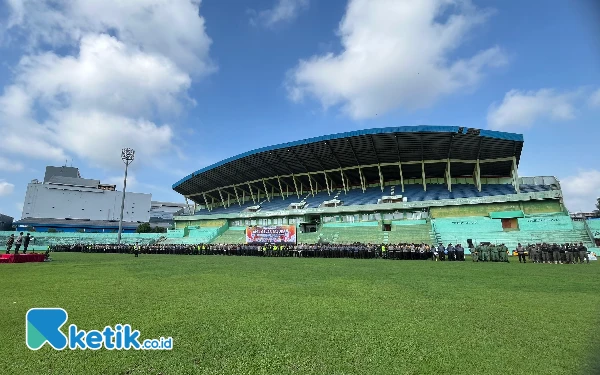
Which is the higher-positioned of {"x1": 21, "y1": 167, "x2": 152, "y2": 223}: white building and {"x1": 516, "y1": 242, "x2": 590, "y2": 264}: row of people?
{"x1": 21, "y1": 167, "x2": 152, "y2": 223}: white building

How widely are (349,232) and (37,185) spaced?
382ft

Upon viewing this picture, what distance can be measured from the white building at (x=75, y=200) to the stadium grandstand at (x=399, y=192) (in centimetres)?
7604

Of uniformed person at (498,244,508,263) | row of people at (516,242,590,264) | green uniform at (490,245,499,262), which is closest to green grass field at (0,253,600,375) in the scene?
row of people at (516,242,590,264)

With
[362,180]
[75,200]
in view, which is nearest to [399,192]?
[362,180]

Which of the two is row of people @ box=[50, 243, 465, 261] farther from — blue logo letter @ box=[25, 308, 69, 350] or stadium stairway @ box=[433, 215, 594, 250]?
blue logo letter @ box=[25, 308, 69, 350]

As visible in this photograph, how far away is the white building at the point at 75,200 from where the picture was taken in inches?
4126

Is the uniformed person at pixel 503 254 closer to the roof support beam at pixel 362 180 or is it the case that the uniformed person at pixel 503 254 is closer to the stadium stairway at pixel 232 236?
the roof support beam at pixel 362 180

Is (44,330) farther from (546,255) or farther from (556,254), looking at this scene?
(546,255)

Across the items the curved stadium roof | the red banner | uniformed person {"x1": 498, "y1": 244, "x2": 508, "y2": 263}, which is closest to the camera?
uniformed person {"x1": 498, "y1": 244, "x2": 508, "y2": 263}

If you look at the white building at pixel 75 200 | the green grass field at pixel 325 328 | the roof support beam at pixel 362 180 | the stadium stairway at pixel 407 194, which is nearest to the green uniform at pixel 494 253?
the green grass field at pixel 325 328

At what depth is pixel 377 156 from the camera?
42406 mm

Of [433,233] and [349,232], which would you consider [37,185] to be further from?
[433,233]

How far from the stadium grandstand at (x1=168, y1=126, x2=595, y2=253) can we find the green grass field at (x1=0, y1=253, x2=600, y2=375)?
87.9ft

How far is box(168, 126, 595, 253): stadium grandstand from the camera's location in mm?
32312
